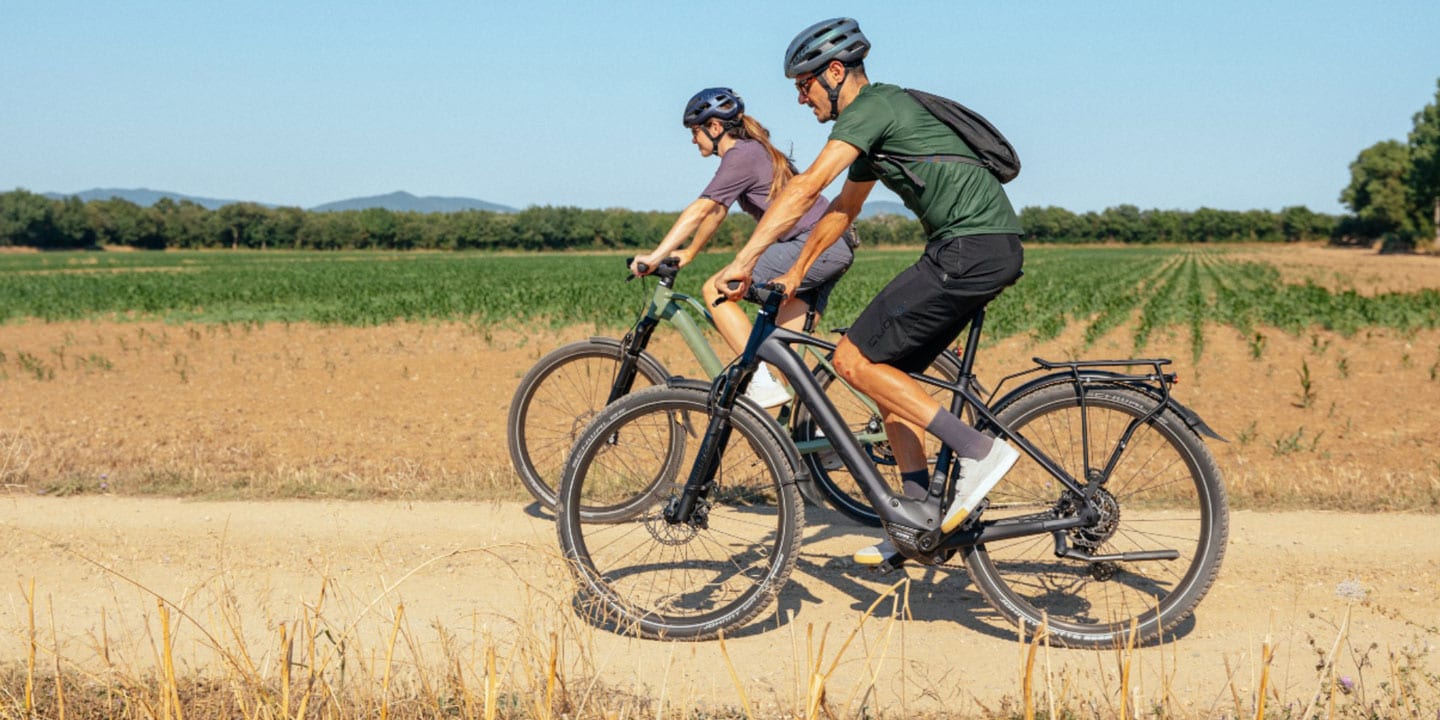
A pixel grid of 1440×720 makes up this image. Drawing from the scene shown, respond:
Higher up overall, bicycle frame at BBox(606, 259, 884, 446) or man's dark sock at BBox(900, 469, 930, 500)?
bicycle frame at BBox(606, 259, 884, 446)

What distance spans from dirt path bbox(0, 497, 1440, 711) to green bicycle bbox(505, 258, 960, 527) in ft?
0.64

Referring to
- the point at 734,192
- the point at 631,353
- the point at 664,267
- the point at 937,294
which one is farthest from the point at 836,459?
the point at 937,294

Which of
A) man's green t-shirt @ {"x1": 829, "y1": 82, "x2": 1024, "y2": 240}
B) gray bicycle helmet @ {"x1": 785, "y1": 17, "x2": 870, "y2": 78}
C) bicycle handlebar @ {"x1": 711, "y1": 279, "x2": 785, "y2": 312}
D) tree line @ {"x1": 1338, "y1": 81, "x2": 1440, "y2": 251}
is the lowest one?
bicycle handlebar @ {"x1": 711, "y1": 279, "x2": 785, "y2": 312}

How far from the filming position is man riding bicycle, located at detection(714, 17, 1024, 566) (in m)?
3.72

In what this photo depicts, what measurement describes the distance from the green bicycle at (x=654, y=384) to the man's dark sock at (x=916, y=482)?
104 centimetres

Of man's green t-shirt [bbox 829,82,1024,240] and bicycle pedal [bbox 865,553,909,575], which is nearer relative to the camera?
man's green t-shirt [bbox 829,82,1024,240]

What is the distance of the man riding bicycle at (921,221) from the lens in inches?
147

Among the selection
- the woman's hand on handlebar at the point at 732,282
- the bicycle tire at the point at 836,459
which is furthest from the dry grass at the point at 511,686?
the bicycle tire at the point at 836,459

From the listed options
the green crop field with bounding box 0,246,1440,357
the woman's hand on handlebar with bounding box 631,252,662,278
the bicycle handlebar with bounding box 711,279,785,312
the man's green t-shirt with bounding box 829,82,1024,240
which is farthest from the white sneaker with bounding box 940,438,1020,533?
the green crop field with bounding box 0,246,1440,357

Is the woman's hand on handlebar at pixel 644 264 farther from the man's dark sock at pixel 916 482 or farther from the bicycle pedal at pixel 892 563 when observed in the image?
the bicycle pedal at pixel 892 563

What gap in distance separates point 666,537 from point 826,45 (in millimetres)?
1881

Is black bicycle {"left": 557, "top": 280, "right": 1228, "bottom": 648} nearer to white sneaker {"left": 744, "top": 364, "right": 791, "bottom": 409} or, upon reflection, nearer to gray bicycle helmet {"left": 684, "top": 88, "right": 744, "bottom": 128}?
white sneaker {"left": 744, "top": 364, "right": 791, "bottom": 409}

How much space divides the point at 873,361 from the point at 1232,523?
2.54 m

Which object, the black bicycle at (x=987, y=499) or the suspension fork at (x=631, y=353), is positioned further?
the suspension fork at (x=631, y=353)
